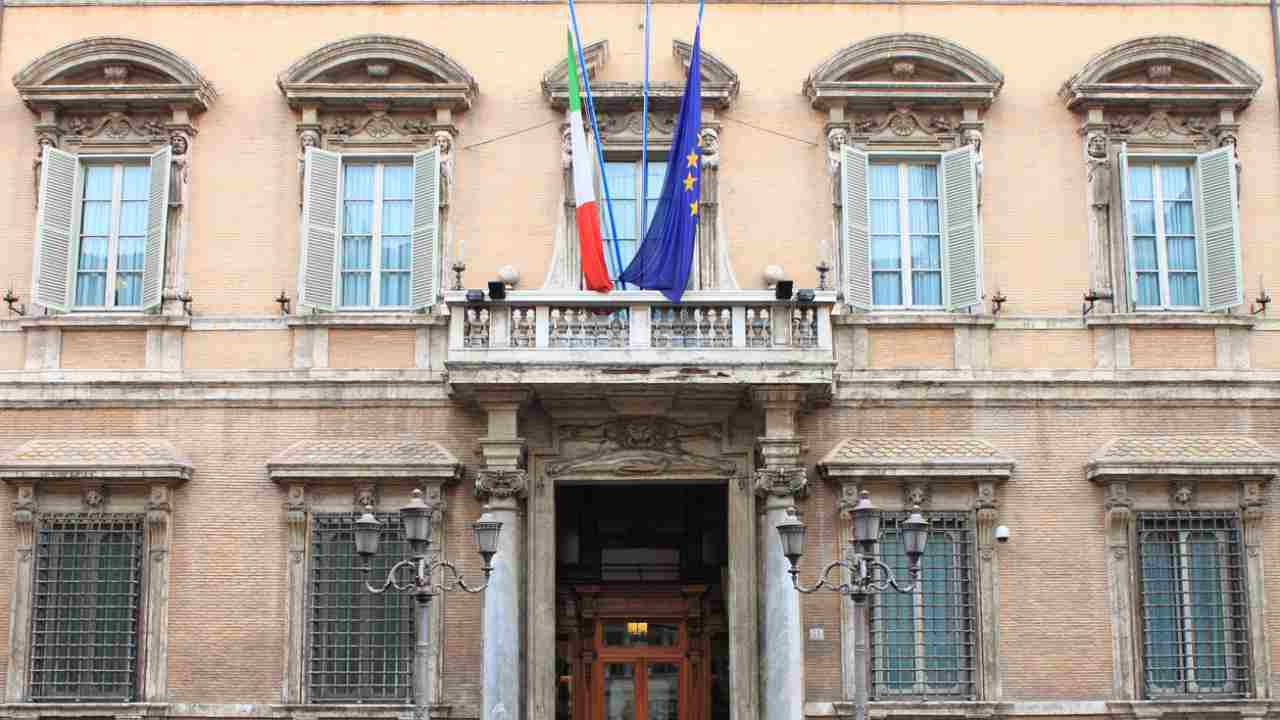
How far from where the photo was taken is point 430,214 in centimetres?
2086

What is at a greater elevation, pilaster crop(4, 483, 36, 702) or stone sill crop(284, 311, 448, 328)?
stone sill crop(284, 311, 448, 328)

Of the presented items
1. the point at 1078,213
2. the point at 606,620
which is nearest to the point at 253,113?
the point at 606,620

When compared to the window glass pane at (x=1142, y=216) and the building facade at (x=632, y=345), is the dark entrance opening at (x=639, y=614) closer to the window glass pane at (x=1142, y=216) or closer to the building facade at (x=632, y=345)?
the building facade at (x=632, y=345)

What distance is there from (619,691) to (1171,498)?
7.82m

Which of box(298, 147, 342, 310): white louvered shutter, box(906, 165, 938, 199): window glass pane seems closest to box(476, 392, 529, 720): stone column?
box(298, 147, 342, 310): white louvered shutter

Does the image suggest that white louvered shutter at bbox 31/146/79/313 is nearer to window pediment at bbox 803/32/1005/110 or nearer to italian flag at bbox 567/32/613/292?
italian flag at bbox 567/32/613/292

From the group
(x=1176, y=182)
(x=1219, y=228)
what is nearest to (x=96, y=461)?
(x=1176, y=182)

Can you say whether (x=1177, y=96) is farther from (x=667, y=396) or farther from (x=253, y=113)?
(x=253, y=113)

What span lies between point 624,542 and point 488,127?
631cm

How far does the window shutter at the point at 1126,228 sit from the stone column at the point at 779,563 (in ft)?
15.1

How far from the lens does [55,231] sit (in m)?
20.9

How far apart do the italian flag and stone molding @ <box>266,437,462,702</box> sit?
2785 millimetres

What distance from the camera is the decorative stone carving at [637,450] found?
20.3m

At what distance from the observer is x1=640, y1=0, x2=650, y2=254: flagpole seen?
20656 millimetres
